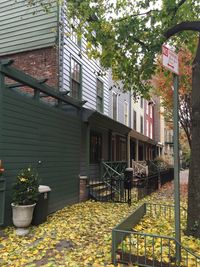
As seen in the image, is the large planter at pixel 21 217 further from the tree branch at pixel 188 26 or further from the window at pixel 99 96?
the window at pixel 99 96

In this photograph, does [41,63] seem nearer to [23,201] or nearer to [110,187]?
[110,187]

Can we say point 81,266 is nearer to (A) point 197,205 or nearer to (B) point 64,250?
(B) point 64,250

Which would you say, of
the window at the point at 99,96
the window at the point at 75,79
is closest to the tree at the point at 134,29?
the window at the point at 75,79

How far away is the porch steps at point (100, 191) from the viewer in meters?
11.1

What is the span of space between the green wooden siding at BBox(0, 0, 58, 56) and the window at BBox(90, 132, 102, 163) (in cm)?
465

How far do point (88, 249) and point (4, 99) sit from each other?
389cm

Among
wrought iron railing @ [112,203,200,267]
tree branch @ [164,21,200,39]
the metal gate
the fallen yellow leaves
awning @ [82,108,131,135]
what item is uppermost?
tree branch @ [164,21,200,39]

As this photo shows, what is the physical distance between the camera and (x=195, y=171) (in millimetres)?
5641

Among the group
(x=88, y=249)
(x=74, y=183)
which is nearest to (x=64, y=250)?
(x=88, y=249)

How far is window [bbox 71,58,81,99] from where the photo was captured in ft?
38.5

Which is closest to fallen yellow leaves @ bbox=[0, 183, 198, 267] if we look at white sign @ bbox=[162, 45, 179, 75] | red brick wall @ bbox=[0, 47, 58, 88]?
white sign @ bbox=[162, 45, 179, 75]

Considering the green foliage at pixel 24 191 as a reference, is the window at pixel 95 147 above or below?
above

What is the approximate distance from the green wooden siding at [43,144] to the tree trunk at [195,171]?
4.17m

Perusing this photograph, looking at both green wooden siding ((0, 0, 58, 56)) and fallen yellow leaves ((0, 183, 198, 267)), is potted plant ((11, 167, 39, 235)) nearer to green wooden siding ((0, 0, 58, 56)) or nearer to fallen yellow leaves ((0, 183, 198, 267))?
fallen yellow leaves ((0, 183, 198, 267))
